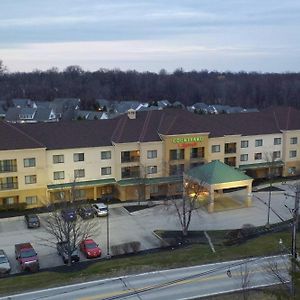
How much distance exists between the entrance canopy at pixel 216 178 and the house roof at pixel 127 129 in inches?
221

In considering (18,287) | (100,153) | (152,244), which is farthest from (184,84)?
(18,287)

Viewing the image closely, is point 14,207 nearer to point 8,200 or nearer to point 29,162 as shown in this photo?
point 8,200

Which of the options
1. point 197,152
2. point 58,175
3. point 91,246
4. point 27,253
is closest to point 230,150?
point 197,152

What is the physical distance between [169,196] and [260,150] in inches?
578

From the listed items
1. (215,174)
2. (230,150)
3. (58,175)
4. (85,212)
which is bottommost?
(85,212)

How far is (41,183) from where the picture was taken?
44.3m

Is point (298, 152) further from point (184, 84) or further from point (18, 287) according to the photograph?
point (184, 84)

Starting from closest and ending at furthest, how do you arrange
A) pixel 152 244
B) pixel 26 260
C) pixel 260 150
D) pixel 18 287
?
1. pixel 18 287
2. pixel 26 260
3. pixel 152 244
4. pixel 260 150

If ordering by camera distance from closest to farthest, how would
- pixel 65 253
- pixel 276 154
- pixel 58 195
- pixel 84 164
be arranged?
pixel 65 253
pixel 58 195
pixel 84 164
pixel 276 154

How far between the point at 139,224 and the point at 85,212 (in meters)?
4.81

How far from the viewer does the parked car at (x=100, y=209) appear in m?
41.3

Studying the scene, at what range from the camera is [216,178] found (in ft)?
139

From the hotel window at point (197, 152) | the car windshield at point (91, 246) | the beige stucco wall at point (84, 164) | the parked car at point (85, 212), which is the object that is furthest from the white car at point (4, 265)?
the hotel window at point (197, 152)

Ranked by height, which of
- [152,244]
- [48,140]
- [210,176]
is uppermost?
[48,140]
